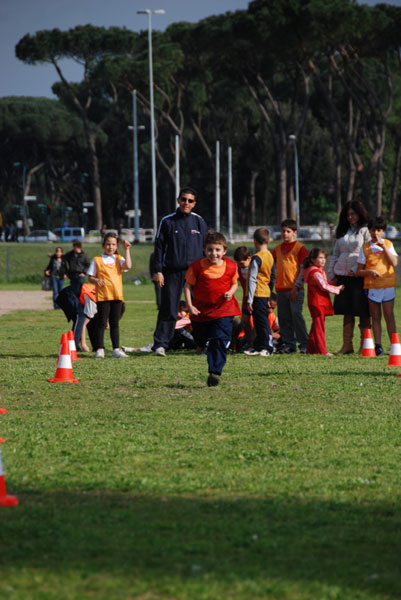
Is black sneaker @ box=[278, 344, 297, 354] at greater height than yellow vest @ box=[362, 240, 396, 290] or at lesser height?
lesser

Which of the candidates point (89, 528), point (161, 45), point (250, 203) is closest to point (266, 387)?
point (89, 528)

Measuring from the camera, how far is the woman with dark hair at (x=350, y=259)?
12.1m

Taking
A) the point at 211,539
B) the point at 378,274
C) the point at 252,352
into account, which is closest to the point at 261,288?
the point at 252,352

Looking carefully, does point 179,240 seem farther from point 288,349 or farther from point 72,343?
point 288,349

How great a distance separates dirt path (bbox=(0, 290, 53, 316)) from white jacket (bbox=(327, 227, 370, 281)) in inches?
448

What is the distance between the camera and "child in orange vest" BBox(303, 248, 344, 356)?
487 inches

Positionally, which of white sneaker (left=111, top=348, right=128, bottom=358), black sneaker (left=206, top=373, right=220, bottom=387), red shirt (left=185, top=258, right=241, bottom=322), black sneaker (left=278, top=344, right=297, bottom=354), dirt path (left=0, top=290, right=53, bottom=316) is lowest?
dirt path (left=0, top=290, right=53, bottom=316)

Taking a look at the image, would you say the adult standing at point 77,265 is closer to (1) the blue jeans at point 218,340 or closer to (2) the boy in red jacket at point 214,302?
(2) the boy in red jacket at point 214,302

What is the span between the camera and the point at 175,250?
37.8 ft

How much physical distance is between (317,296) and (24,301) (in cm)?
1622

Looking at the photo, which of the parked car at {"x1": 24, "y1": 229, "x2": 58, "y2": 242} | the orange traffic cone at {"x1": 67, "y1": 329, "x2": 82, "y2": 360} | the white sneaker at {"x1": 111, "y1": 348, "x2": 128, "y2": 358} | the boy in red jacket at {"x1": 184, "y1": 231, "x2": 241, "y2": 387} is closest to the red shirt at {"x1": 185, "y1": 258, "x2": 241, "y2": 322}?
the boy in red jacket at {"x1": 184, "y1": 231, "x2": 241, "y2": 387}

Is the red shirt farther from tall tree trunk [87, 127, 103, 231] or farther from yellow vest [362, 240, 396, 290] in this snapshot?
tall tree trunk [87, 127, 103, 231]

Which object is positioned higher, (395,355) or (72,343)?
(72,343)

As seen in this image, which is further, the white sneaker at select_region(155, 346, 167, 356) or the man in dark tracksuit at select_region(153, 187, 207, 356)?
the white sneaker at select_region(155, 346, 167, 356)
